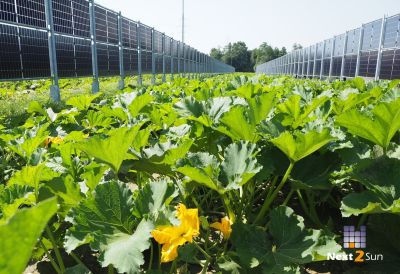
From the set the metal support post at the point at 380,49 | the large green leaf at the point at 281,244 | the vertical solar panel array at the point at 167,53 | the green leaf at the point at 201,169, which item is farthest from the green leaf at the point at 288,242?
the vertical solar panel array at the point at 167,53

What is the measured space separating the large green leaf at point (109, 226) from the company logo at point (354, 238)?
825mm

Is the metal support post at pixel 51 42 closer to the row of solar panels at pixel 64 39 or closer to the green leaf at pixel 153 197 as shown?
the row of solar panels at pixel 64 39

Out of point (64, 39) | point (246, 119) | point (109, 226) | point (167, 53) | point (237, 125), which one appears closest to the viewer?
point (109, 226)

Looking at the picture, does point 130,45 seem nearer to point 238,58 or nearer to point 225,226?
point 225,226

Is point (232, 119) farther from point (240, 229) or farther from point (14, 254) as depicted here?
point (14, 254)

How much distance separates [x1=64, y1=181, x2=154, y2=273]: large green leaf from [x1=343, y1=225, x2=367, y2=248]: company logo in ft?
2.71

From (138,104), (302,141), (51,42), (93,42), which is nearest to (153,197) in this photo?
(302,141)

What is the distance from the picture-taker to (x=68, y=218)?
1.12 meters

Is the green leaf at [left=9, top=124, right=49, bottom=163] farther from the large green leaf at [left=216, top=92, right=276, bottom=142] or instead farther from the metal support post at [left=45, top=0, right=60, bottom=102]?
the metal support post at [left=45, top=0, right=60, bottom=102]

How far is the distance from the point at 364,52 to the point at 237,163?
16385 millimetres

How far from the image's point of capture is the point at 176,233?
41.9 inches

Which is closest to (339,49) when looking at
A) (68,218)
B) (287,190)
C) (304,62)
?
(304,62)

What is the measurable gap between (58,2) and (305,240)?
30.0 ft

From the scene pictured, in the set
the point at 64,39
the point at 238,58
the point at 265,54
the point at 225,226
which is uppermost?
the point at 265,54
